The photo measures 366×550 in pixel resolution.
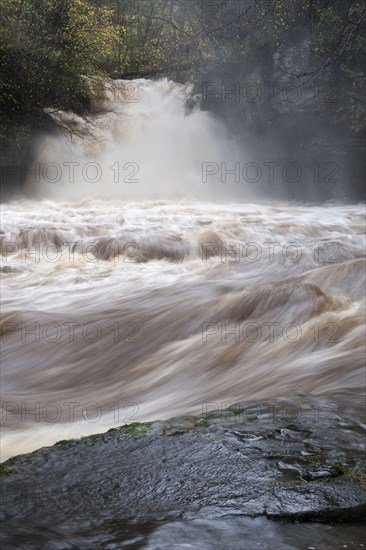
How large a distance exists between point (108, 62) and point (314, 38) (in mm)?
5016

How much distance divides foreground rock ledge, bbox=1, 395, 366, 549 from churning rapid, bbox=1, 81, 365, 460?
0.71m

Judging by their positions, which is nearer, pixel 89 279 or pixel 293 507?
pixel 293 507

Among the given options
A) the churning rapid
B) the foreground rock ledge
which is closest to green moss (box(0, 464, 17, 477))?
the foreground rock ledge

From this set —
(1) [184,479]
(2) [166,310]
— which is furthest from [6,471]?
(2) [166,310]

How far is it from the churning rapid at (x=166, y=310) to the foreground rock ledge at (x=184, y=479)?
0.71 meters

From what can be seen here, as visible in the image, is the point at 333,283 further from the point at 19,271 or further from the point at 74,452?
the point at 74,452

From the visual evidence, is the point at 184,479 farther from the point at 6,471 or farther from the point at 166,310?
the point at 166,310

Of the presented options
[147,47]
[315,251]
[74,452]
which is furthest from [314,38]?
[74,452]

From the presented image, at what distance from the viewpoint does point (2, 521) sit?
1.79 metres

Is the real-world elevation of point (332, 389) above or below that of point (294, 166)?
below

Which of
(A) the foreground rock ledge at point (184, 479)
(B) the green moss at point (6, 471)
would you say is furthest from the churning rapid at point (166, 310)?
(B) the green moss at point (6, 471)

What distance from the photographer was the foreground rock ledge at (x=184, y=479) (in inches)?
70.3

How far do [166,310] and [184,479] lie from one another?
362 cm

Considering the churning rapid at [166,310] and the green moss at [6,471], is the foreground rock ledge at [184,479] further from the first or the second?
the churning rapid at [166,310]
